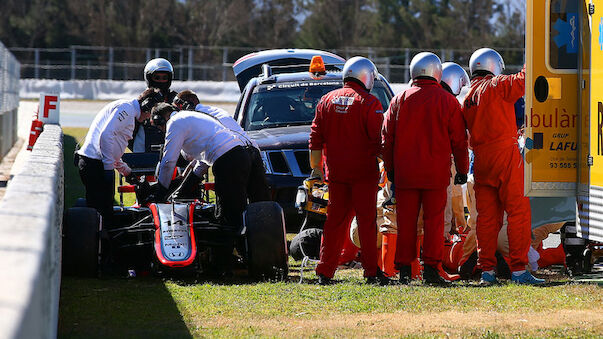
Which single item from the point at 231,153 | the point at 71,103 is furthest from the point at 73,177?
the point at 71,103

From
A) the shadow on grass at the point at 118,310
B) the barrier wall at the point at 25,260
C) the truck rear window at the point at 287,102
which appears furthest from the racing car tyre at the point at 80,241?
the truck rear window at the point at 287,102

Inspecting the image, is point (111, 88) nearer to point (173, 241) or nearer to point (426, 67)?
point (173, 241)

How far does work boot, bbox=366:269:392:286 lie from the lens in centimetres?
882

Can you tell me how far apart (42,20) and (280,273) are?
192 feet

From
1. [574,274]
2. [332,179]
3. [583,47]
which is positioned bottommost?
[574,274]

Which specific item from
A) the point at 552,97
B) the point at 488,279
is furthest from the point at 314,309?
the point at 552,97

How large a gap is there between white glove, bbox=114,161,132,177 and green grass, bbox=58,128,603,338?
133 centimetres

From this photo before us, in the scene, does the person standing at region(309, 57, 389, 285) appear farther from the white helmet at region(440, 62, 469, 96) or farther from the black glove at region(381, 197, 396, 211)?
the white helmet at region(440, 62, 469, 96)

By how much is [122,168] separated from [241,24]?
61.3 m

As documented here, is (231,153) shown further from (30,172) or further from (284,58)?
(284,58)

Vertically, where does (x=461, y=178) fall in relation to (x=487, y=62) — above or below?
below

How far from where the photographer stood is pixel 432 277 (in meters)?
8.79

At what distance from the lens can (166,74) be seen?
39.0 ft

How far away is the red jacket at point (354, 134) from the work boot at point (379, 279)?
78 centimetres
